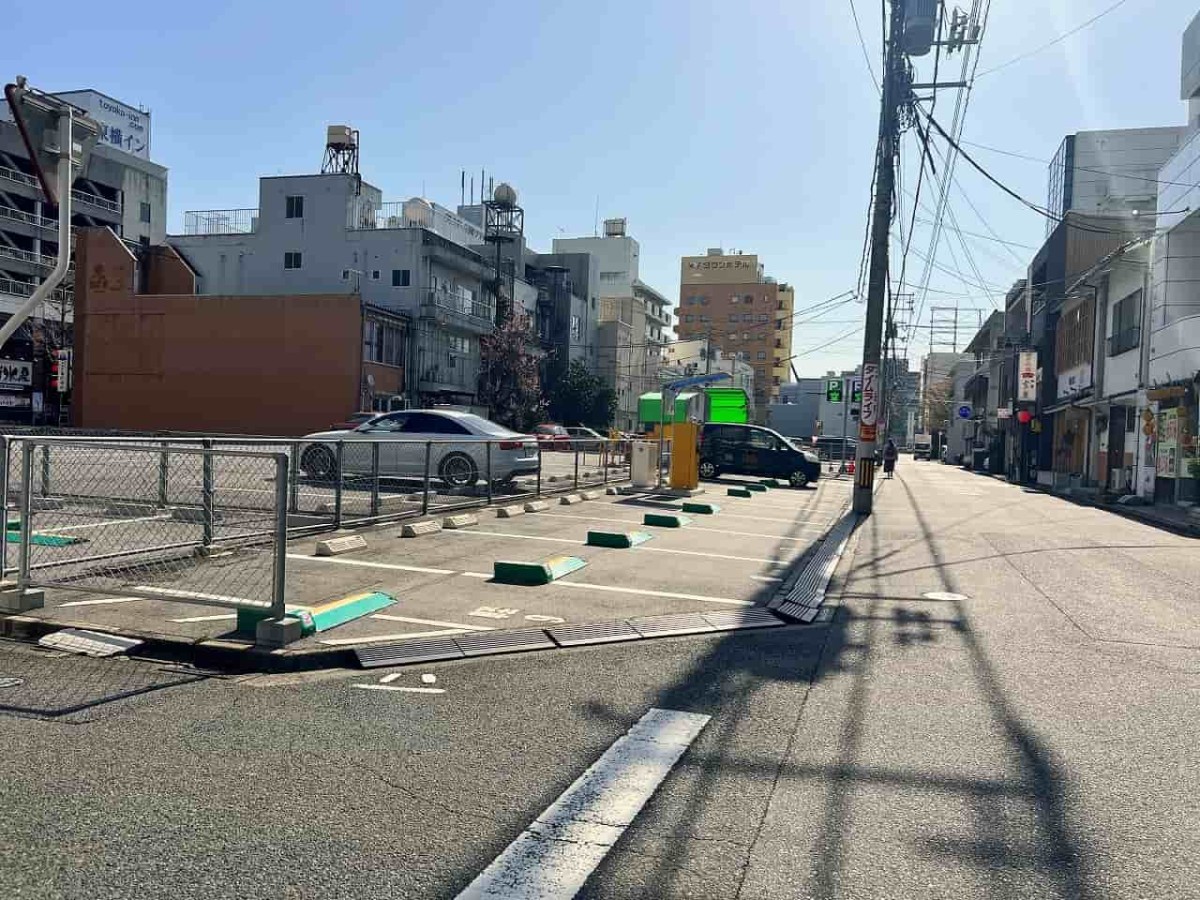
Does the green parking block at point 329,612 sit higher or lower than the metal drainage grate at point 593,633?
higher

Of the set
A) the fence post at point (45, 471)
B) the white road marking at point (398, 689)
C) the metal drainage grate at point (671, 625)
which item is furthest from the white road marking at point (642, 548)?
the white road marking at point (398, 689)

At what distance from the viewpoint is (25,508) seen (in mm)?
6555

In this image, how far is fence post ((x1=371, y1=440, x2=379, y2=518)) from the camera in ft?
36.5

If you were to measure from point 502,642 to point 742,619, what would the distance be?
7.09 feet

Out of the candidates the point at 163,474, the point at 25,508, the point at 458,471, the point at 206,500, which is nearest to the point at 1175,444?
the point at 458,471

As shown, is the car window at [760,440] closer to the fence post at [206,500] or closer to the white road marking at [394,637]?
the fence post at [206,500]

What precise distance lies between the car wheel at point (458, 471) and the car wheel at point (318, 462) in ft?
8.68

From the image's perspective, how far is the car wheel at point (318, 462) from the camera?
1038cm

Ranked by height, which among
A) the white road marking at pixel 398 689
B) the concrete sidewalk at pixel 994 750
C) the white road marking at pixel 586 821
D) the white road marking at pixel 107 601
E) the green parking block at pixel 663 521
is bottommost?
the white road marking at pixel 398 689

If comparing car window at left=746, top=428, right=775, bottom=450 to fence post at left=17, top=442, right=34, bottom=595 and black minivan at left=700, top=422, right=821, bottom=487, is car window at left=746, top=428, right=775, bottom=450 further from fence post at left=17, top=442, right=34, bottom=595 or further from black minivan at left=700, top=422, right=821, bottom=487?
fence post at left=17, top=442, right=34, bottom=595

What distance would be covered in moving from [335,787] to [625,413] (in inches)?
2965

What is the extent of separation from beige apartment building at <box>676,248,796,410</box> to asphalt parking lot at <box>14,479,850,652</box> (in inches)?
4115

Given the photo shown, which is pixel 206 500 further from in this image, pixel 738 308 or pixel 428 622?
pixel 738 308

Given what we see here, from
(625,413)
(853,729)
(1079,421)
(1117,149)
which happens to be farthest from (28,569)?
(625,413)
